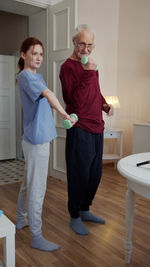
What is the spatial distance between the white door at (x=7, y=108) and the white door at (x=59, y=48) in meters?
1.61

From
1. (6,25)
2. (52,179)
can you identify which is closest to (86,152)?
(52,179)

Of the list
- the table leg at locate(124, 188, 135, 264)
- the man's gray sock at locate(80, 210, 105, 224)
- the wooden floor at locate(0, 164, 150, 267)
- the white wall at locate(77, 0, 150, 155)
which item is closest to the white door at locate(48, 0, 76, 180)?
the wooden floor at locate(0, 164, 150, 267)

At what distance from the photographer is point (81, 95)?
2.06 metres

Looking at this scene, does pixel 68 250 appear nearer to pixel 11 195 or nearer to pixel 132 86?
pixel 11 195

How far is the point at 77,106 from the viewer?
2090 mm

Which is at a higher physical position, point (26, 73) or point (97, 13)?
point (97, 13)

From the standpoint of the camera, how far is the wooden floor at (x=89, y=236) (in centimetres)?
182

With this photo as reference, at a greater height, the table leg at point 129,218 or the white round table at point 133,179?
the white round table at point 133,179

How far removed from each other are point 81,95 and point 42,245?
1126mm

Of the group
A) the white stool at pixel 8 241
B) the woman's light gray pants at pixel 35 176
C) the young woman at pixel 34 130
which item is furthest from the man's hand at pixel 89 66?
the white stool at pixel 8 241

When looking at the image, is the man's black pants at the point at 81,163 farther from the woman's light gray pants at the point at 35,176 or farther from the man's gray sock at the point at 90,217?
the woman's light gray pants at the point at 35,176

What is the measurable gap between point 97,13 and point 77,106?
2620mm

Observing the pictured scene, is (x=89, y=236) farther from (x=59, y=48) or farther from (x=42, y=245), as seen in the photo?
(x=59, y=48)

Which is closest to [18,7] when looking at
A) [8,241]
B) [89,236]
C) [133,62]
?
[133,62]
